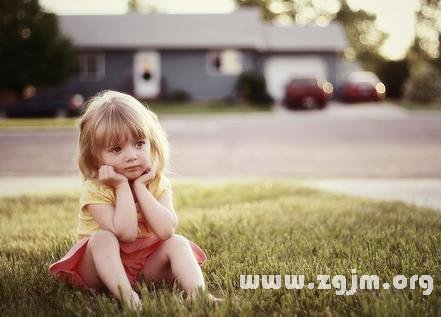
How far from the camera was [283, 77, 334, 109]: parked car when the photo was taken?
955 inches

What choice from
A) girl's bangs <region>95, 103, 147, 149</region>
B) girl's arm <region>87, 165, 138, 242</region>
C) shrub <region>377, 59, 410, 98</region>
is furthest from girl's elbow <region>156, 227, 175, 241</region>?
shrub <region>377, 59, 410, 98</region>

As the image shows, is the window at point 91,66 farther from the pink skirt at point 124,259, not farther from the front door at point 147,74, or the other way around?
the pink skirt at point 124,259

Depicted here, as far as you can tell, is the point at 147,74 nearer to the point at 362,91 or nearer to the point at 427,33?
the point at 362,91

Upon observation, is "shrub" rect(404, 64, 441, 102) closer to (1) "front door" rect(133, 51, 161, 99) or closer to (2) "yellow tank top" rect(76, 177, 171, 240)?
(1) "front door" rect(133, 51, 161, 99)

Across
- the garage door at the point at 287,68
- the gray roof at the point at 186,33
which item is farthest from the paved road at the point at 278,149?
the garage door at the point at 287,68

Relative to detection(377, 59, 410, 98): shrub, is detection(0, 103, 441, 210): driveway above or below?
below

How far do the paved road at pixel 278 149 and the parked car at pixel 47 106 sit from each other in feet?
17.7

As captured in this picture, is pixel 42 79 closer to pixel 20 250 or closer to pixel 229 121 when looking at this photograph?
pixel 229 121

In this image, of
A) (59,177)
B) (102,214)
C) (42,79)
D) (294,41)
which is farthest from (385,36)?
(102,214)

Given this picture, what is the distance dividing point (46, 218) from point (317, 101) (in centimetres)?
2077

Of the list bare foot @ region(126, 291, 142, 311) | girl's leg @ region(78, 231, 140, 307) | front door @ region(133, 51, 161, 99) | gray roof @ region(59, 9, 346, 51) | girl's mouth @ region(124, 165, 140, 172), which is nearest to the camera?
bare foot @ region(126, 291, 142, 311)

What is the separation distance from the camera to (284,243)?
3600mm

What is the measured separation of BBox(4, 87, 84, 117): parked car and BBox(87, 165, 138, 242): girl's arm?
61.3ft

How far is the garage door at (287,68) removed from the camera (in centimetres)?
3291
